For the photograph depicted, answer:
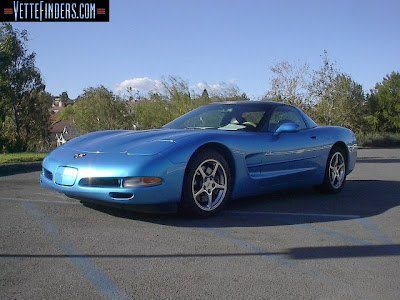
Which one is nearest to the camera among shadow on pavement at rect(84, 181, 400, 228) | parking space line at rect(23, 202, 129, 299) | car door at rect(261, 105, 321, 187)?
parking space line at rect(23, 202, 129, 299)

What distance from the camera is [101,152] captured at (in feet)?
15.6

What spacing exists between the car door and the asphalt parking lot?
42 cm

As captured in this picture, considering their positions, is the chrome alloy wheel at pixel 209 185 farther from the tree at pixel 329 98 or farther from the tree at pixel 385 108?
the tree at pixel 385 108

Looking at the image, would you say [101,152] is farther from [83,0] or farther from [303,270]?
[83,0]

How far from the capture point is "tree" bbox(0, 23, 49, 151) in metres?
24.1

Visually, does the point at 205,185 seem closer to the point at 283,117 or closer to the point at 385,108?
the point at 283,117

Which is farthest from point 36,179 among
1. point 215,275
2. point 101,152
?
point 215,275

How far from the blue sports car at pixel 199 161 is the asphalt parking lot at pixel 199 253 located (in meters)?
0.27

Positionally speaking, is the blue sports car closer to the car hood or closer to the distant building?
the car hood

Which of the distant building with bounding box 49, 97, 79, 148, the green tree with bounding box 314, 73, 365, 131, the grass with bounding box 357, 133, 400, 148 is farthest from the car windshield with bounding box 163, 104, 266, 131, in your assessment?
the grass with bounding box 357, 133, 400, 148

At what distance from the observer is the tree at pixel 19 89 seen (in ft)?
79.1

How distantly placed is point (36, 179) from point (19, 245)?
175 inches

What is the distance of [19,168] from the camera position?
31.8 feet

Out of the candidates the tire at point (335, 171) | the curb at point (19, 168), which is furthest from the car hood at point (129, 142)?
the curb at point (19, 168)
